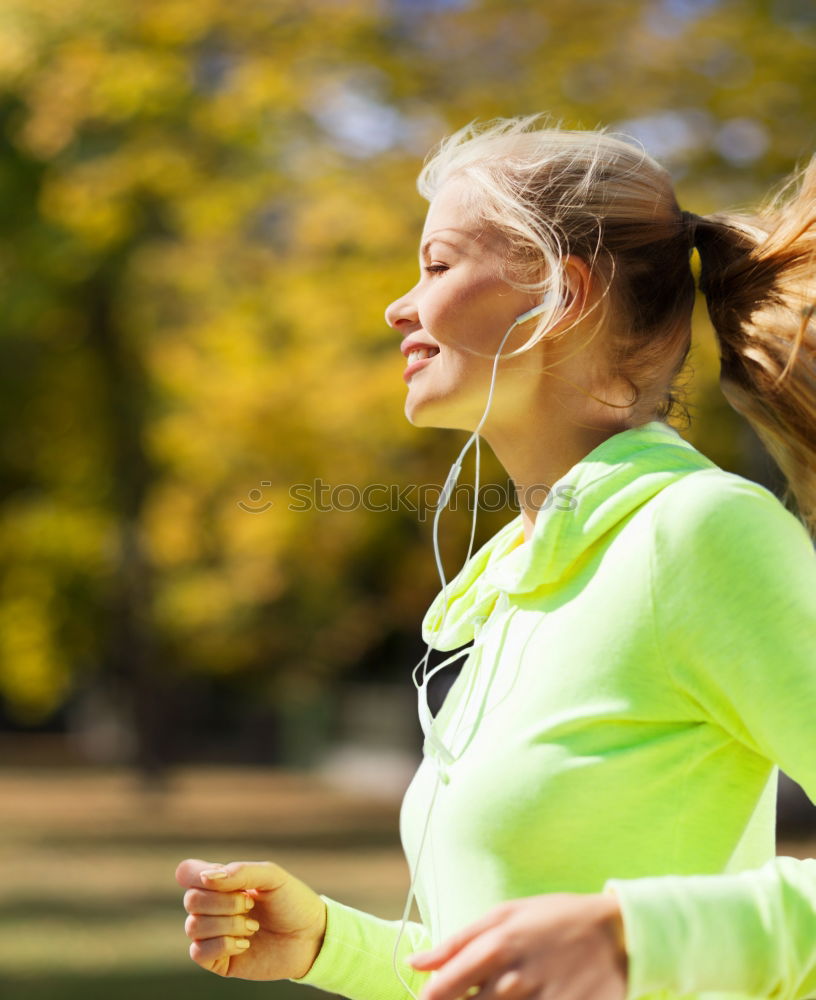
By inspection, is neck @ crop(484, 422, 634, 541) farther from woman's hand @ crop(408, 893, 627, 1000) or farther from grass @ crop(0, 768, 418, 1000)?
grass @ crop(0, 768, 418, 1000)

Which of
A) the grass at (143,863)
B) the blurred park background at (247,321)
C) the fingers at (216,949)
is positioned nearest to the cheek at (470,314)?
the fingers at (216,949)

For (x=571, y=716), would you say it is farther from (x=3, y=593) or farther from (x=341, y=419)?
(x=3, y=593)

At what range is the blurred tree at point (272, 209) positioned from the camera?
8.90m

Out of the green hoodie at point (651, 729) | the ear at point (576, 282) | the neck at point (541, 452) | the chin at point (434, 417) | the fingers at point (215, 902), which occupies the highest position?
the ear at point (576, 282)

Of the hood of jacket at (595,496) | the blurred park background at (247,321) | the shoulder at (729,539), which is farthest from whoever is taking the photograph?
the blurred park background at (247,321)

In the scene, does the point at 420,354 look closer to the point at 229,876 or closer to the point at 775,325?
the point at 775,325

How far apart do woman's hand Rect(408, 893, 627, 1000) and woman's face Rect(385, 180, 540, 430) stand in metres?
0.68

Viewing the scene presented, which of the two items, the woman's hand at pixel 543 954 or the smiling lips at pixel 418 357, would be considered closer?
the woman's hand at pixel 543 954

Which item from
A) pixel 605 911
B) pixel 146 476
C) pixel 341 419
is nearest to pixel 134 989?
pixel 341 419

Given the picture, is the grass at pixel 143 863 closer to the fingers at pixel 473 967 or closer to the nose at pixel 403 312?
the nose at pixel 403 312

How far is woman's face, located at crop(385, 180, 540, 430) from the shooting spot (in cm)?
160

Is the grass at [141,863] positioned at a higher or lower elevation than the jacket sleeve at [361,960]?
lower

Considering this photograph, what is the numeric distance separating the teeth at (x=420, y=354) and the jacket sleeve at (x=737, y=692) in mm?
463

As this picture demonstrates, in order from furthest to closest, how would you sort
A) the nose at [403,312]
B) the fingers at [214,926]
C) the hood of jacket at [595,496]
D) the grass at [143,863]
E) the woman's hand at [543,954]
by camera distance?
1. the grass at [143,863]
2. the nose at [403,312]
3. the fingers at [214,926]
4. the hood of jacket at [595,496]
5. the woman's hand at [543,954]
